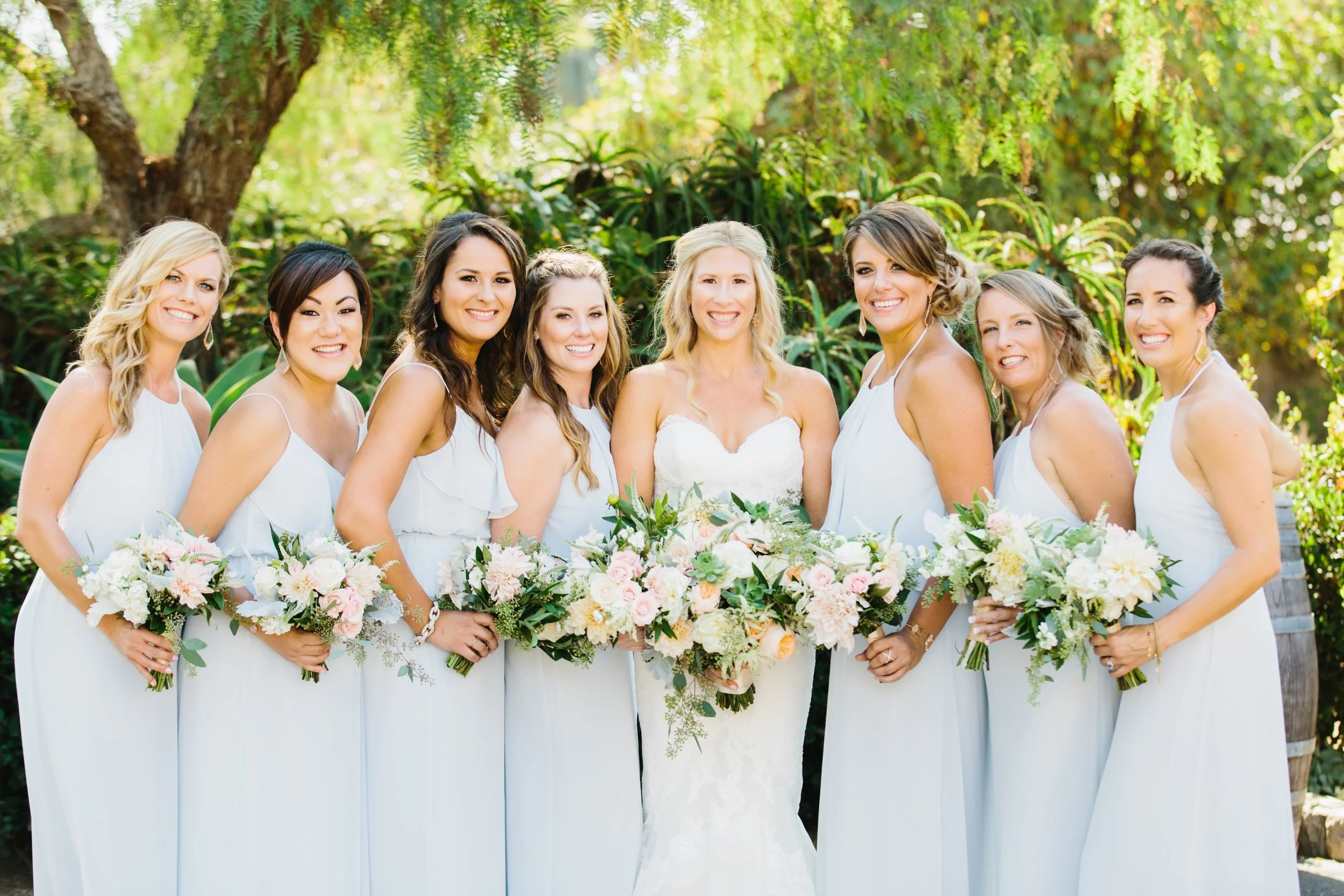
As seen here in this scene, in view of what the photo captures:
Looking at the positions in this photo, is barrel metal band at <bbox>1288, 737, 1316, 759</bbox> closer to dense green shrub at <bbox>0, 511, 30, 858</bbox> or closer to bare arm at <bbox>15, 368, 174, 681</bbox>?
bare arm at <bbox>15, 368, 174, 681</bbox>

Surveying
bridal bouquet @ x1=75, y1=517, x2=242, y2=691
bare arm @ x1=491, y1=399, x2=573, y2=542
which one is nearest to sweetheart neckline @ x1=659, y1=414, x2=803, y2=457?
bare arm @ x1=491, y1=399, x2=573, y2=542

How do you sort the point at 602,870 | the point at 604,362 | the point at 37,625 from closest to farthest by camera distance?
the point at 37,625
the point at 602,870
the point at 604,362

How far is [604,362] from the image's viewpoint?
14.8 feet

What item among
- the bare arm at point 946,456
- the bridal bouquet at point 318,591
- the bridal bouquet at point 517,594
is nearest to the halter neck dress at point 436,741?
the bridal bouquet at point 517,594

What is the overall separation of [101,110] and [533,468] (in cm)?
374

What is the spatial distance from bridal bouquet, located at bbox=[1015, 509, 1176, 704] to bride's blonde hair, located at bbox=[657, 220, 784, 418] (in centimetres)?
126

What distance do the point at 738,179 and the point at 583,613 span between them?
412cm

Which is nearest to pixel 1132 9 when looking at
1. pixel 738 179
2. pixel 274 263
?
pixel 738 179

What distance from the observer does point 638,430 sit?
14.1 feet

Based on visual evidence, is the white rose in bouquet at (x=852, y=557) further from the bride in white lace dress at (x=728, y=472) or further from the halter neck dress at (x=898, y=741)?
the bride in white lace dress at (x=728, y=472)

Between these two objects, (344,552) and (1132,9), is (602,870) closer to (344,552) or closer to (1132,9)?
(344,552)

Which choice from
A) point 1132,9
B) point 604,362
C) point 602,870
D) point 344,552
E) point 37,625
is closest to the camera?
point 344,552

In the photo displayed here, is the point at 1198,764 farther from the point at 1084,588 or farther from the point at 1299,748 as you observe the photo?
the point at 1299,748

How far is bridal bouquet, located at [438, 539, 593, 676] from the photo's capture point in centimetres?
369
